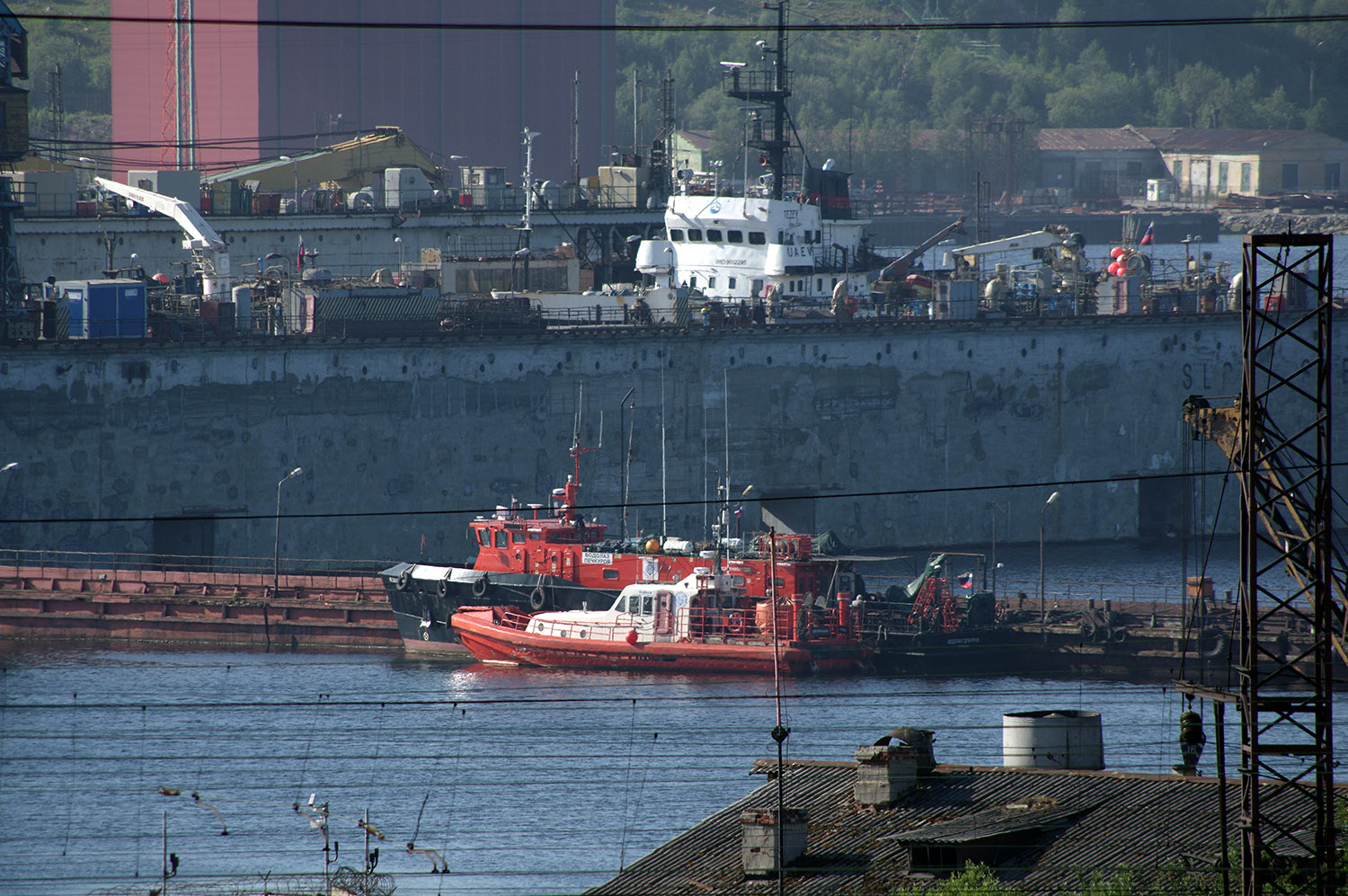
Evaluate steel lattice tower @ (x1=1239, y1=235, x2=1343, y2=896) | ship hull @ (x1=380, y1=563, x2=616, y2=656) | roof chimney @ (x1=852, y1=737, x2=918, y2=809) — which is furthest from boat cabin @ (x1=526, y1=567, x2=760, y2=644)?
steel lattice tower @ (x1=1239, y1=235, x2=1343, y2=896)

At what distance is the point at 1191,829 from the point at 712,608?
2790cm

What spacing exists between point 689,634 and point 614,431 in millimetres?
13115

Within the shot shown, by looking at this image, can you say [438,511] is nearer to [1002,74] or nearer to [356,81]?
[356,81]

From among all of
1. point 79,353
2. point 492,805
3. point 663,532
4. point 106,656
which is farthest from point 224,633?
point 492,805

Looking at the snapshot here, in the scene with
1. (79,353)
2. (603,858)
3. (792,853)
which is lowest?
(603,858)

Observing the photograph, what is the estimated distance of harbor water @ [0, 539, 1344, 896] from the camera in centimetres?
3356

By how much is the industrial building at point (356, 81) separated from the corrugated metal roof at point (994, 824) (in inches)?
2890

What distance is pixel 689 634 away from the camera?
159 feet

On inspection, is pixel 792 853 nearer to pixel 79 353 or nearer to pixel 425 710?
pixel 425 710

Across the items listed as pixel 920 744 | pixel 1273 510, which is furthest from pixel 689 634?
pixel 1273 510

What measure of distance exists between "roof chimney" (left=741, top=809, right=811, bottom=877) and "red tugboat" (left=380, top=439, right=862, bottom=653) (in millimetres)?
27222

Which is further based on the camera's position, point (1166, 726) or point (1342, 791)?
point (1166, 726)

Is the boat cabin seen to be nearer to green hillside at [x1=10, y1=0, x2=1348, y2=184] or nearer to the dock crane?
the dock crane

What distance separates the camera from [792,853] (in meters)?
21.7
